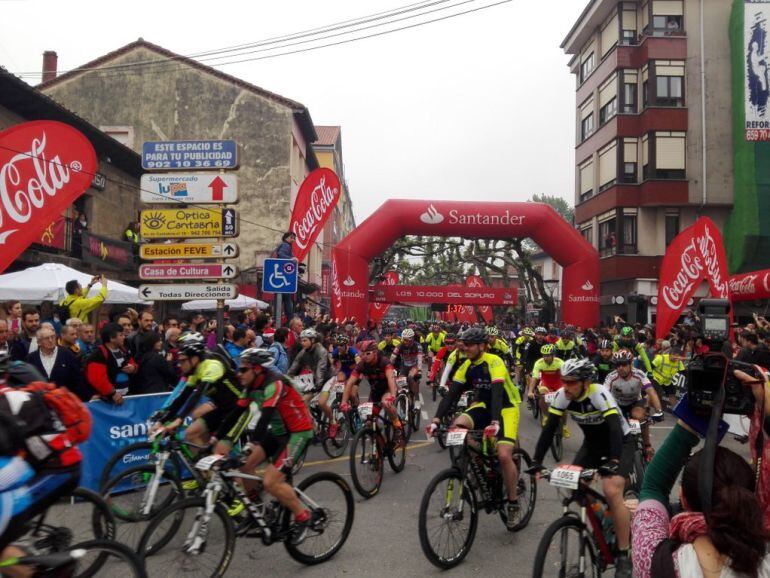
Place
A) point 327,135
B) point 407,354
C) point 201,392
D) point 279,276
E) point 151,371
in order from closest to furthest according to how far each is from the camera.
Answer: point 201,392, point 151,371, point 279,276, point 407,354, point 327,135

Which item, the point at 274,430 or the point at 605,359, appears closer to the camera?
the point at 274,430

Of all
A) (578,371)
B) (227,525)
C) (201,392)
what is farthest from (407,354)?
(227,525)

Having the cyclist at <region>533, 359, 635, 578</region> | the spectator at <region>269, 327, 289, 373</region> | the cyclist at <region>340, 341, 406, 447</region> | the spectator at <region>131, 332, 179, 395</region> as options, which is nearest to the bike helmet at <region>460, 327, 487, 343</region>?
the cyclist at <region>533, 359, 635, 578</region>

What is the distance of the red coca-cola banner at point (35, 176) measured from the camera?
6.64 m

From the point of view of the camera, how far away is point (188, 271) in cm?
1046

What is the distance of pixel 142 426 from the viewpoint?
7.72 m

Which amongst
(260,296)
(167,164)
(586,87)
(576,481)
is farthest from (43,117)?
(586,87)

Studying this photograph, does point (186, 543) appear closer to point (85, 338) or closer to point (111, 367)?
point (111, 367)

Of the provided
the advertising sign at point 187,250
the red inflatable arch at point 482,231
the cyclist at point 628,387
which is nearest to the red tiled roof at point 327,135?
the red inflatable arch at point 482,231

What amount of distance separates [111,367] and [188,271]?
2.99m

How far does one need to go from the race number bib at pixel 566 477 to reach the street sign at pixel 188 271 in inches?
275

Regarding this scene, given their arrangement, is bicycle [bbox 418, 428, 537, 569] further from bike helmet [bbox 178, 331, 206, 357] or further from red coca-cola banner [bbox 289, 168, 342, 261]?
red coca-cola banner [bbox 289, 168, 342, 261]

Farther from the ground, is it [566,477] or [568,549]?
[566,477]

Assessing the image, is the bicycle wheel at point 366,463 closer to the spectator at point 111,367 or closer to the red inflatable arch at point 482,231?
the spectator at point 111,367
